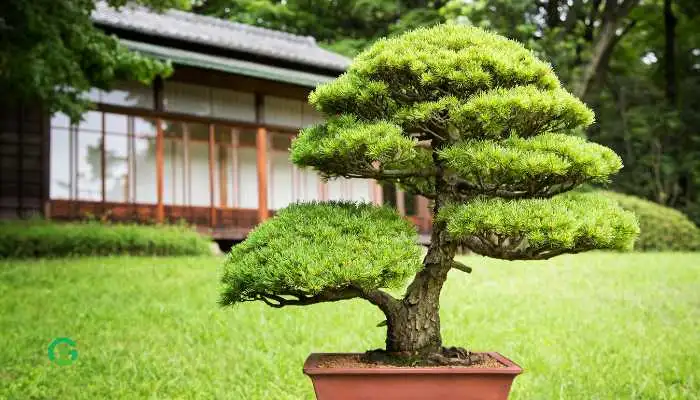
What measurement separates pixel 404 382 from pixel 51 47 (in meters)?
5.76

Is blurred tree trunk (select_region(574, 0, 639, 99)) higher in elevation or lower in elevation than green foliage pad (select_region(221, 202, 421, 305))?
higher

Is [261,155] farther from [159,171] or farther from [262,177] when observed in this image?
[159,171]

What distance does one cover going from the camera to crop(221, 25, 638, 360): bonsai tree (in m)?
2.88

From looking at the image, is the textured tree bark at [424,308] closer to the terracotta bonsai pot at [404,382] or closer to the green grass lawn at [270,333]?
the terracotta bonsai pot at [404,382]

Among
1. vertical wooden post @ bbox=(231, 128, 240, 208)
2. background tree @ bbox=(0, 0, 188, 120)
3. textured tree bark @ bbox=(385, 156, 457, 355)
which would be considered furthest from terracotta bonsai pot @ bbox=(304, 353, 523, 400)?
vertical wooden post @ bbox=(231, 128, 240, 208)

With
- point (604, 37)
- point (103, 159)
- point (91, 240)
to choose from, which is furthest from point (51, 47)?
point (604, 37)

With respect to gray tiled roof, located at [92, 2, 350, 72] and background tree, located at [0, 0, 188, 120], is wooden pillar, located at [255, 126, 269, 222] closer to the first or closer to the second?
gray tiled roof, located at [92, 2, 350, 72]

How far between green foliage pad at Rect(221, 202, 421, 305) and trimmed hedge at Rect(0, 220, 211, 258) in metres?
7.43

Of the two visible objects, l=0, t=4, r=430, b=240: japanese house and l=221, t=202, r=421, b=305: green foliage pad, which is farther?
l=0, t=4, r=430, b=240: japanese house

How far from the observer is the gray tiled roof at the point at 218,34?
488 inches
